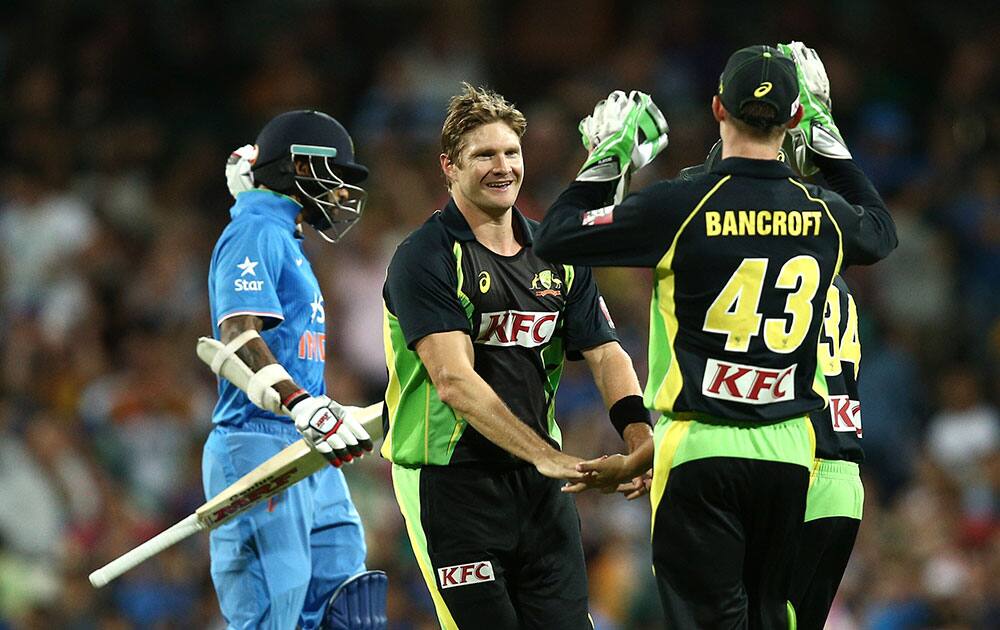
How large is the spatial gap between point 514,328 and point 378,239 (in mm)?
6889

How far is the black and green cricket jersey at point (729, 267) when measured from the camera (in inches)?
201

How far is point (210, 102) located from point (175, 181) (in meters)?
1.05

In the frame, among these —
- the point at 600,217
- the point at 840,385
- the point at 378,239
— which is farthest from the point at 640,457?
the point at 378,239

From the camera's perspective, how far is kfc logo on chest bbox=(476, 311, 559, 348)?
5.72 metres

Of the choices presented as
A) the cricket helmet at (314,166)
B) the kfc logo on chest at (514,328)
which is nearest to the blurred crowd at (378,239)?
the cricket helmet at (314,166)

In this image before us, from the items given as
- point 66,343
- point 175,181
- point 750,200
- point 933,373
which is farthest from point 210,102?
point 750,200

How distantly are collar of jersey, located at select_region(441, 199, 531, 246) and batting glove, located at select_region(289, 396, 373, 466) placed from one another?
93 centimetres

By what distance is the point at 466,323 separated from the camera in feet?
18.4

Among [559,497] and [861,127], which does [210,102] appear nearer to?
[861,127]

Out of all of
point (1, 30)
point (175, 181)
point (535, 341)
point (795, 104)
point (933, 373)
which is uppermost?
point (1, 30)

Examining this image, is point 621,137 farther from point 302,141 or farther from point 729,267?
point 302,141

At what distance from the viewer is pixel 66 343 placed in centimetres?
1241

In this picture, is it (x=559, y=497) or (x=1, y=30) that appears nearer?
(x=559, y=497)

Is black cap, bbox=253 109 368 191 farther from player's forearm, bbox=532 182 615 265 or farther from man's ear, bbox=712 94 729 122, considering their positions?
man's ear, bbox=712 94 729 122
